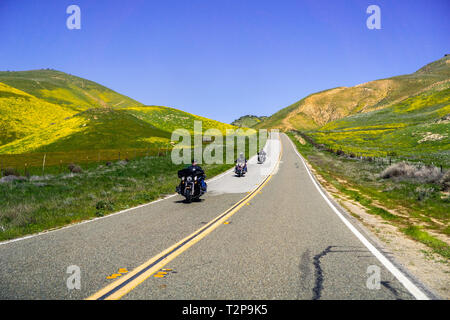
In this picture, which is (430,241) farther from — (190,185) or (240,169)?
(240,169)

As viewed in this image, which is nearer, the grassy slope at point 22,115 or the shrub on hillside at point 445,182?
the shrub on hillside at point 445,182

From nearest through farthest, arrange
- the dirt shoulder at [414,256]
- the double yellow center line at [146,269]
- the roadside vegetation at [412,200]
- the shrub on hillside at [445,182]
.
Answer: the double yellow center line at [146,269], the dirt shoulder at [414,256], the roadside vegetation at [412,200], the shrub on hillside at [445,182]

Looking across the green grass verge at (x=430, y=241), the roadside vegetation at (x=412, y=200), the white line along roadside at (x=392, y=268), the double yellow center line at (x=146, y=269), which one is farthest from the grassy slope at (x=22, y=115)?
the green grass verge at (x=430, y=241)

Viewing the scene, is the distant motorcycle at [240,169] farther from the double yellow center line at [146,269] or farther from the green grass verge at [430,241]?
the double yellow center line at [146,269]

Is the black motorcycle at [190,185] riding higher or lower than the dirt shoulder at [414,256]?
higher

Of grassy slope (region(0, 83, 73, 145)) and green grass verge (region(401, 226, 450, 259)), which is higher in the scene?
grassy slope (region(0, 83, 73, 145))

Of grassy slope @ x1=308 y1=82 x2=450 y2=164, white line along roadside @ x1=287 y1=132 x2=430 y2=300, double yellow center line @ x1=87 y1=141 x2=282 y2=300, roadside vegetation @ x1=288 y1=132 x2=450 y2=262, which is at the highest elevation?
grassy slope @ x1=308 y1=82 x2=450 y2=164

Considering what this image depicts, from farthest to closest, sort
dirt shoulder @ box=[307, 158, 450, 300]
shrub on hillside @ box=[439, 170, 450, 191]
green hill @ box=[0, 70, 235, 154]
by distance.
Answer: green hill @ box=[0, 70, 235, 154] < shrub on hillside @ box=[439, 170, 450, 191] < dirt shoulder @ box=[307, 158, 450, 300]

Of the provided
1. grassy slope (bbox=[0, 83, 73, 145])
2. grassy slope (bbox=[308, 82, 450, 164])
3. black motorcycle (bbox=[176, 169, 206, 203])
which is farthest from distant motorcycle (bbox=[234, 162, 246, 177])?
grassy slope (bbox=[0, 83, 73, 145])

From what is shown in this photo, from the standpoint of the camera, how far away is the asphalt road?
13.4 ft

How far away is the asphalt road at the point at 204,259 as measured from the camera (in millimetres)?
4082

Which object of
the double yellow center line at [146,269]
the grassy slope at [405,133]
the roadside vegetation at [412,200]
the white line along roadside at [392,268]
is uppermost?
the grassy slope at [405,133]

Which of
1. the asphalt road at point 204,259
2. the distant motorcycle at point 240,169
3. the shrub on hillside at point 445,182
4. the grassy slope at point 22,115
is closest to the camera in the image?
the asphalt road at point 204,259

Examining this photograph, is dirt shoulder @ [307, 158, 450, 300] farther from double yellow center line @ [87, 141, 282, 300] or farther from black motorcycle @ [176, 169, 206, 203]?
black motorcycle @ [176, 169, 206, 203]
